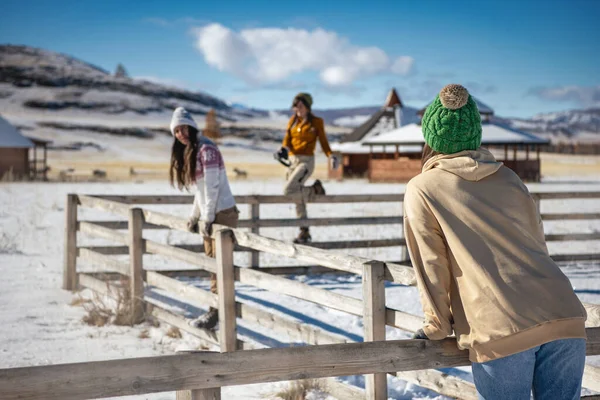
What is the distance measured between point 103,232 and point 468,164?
20.3ft

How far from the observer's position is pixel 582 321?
242 cm

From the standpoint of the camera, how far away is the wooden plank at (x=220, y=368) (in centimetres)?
229

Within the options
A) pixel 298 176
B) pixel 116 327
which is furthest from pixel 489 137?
pixel 116 327

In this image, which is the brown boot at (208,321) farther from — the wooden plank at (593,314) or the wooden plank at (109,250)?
the wooden plank at (593,314)

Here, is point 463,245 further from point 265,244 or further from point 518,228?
point 265,244

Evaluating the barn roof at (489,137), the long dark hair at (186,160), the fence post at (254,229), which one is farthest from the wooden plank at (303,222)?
the barn roof at (489,137)

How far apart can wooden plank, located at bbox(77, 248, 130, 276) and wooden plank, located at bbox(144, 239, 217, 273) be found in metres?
0.56

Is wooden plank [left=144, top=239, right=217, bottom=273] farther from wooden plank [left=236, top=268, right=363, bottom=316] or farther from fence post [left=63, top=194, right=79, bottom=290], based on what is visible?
fence post [left=63, top=194, right=79, bottom=290]

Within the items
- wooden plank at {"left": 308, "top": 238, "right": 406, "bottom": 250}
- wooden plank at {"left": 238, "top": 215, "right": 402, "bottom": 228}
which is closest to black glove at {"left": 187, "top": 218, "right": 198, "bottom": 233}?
wooden plank at {"left": 238, "top": 215, "right": 402, "bottom": 228}

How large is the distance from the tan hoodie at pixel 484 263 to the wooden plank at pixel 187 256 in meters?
3.45

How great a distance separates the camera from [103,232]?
317 inches

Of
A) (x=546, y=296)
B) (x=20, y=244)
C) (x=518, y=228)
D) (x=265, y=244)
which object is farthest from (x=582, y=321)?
(x=20, y=244)

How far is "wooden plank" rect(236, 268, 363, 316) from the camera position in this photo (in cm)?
449

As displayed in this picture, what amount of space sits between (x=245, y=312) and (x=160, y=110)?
154815 millimetres
